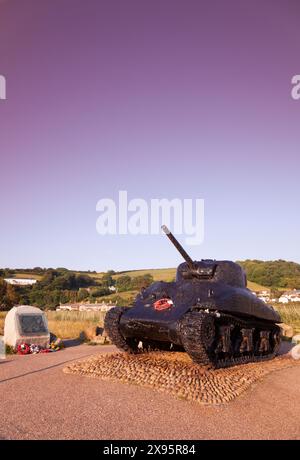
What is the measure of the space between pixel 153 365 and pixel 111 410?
330 centimetres

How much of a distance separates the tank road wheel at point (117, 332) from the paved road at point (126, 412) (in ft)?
8.45

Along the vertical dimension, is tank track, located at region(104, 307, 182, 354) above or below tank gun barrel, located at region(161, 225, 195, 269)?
below

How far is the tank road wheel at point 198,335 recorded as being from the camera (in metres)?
9.63

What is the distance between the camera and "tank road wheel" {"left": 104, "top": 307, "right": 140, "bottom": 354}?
11.8 m

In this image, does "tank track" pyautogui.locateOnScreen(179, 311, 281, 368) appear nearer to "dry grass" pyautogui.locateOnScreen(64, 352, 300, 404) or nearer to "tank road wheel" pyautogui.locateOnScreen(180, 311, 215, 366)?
"tank road wheel" pyautogui.locateOnScreen(180, 311, 215, 366)

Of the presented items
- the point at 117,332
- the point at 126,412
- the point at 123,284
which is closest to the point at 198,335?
the point at 117,332

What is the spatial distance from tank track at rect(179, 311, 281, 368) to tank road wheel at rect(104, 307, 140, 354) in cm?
252

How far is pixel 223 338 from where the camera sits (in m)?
11.0

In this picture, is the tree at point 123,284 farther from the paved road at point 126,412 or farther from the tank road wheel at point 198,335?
the paved road at point 126,412

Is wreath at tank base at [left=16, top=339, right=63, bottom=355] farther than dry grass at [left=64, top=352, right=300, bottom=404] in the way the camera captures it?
Yes

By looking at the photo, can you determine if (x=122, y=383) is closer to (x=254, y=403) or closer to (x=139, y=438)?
(x=254, y=403)

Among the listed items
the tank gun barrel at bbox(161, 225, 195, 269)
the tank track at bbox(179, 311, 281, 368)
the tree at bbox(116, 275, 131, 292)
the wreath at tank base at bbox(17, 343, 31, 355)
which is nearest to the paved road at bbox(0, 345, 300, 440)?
the tank track at bbox(179, 311, 281, 368)

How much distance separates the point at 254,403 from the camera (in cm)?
759

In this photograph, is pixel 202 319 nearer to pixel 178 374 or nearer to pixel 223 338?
pixel 178 374
